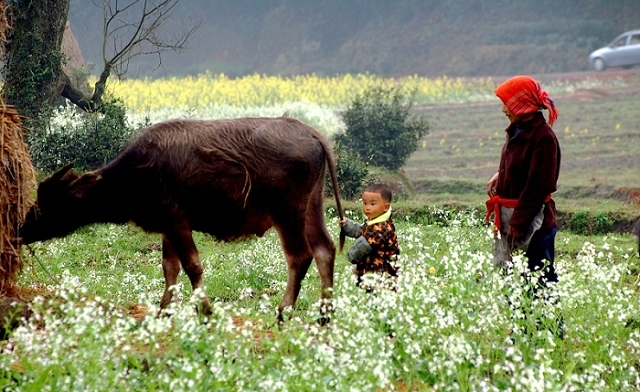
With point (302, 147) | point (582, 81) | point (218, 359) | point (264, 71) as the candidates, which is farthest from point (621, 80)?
point (218, 359)

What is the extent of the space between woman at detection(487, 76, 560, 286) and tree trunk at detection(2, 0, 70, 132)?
10.7 meters

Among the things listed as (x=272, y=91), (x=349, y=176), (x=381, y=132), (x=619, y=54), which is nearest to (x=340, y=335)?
(x=349, y=176)

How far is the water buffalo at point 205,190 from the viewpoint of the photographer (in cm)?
793

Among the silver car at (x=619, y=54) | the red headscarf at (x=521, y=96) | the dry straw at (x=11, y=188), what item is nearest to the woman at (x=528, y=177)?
the red headscarf at (x=521, y=96)

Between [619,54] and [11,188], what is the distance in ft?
90.0

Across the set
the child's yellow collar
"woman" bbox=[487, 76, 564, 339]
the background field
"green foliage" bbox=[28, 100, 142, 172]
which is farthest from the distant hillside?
"woman" bbox=[487, 76, 564, 339]

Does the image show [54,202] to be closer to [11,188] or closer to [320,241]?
[11,188]

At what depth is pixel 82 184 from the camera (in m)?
8.00

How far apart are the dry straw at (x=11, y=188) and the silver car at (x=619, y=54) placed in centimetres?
2682

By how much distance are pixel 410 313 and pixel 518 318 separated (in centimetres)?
74

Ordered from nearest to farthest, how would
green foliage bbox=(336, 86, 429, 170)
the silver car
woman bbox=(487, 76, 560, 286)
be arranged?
woman bbox=(487, 76, 560, 286)
green foliage bbox=(336, 86, 429, 170)
the silver car

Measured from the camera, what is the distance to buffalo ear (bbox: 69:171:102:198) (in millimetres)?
7984

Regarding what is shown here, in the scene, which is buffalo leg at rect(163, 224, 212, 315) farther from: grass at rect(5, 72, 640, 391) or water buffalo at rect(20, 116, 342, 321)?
grass at rect(5, 72, 640, 391)

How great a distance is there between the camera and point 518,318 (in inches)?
261
